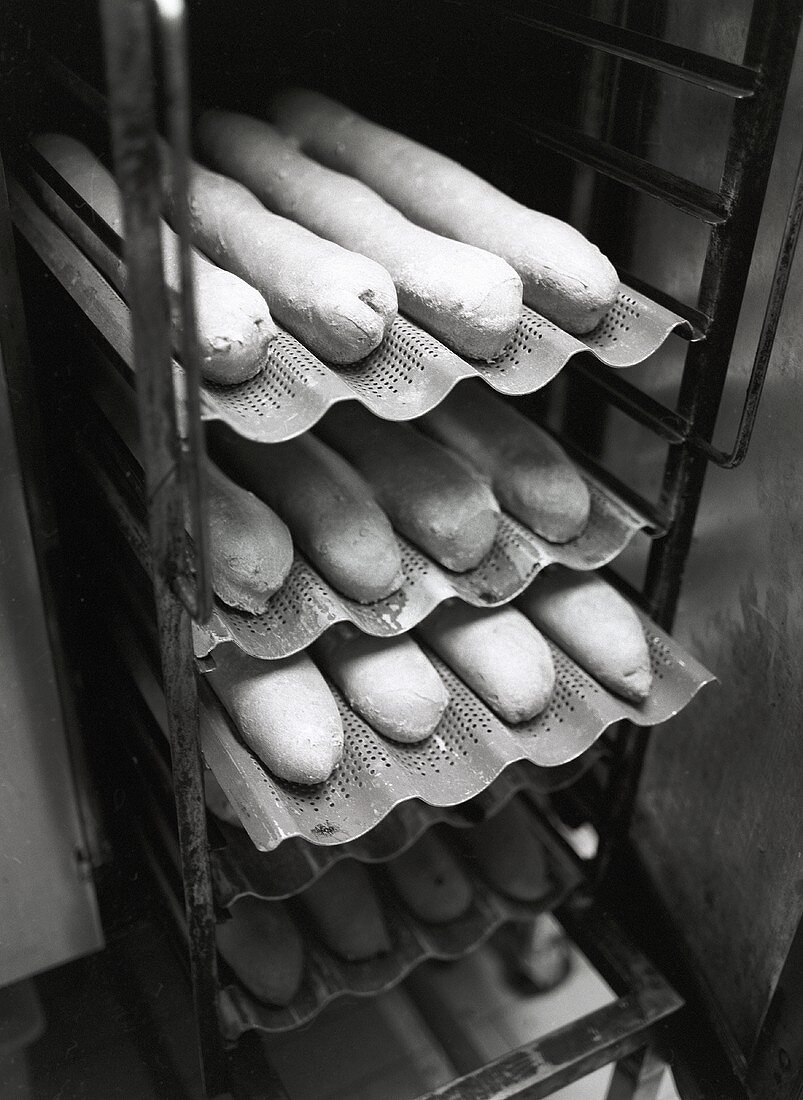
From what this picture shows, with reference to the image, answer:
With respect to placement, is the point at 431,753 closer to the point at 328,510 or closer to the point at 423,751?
the point at 423,751

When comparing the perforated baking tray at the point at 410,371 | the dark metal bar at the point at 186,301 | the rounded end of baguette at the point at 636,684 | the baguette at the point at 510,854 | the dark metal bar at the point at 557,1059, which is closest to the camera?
the dark metal bar at the point at 186,301

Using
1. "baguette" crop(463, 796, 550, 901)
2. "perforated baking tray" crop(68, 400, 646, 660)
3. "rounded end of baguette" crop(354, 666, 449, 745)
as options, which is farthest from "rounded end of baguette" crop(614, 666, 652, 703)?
"baguette" crop(463, 796, 550, 901)

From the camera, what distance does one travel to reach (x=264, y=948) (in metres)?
1.49

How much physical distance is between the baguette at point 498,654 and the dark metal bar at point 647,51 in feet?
2.06

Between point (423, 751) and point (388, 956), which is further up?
point (423, 751)

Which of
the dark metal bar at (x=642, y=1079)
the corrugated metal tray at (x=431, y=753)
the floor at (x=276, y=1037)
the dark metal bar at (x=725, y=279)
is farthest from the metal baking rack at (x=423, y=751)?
the dark metal bar at (x=642, y=1079)

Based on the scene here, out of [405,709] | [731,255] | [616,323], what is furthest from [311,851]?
[731,255]

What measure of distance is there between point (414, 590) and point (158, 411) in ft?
1.54

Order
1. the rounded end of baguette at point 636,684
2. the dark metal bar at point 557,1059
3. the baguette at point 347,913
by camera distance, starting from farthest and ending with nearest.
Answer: the baguette at point 347,913, the dark metal bar at point 557,1059, the rounded end of baguette at point 636,684

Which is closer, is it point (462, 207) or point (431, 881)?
point (462, 207)

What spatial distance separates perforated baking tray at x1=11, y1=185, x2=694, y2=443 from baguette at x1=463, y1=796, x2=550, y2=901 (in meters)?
0.86

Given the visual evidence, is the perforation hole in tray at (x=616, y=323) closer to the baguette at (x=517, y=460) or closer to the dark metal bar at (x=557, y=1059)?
the baguette at (x=517, y=460)

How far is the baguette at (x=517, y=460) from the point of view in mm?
1274

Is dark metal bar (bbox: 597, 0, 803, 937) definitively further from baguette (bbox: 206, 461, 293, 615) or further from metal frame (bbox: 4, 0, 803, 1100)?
baguette (bbox: 206, 461, 293, 615)
